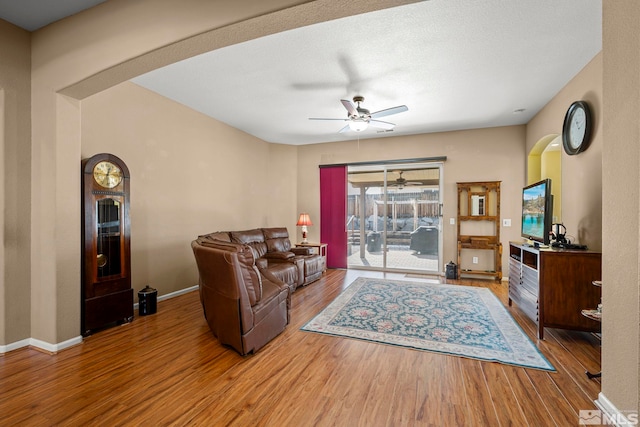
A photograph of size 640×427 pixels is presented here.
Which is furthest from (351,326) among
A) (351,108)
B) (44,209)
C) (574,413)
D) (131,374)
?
(44,209)

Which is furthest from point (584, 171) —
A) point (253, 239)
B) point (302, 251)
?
point (253, 239)

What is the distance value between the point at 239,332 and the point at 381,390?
4.14ft

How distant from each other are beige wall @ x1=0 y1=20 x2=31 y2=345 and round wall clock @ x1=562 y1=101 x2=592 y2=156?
5.79 meters

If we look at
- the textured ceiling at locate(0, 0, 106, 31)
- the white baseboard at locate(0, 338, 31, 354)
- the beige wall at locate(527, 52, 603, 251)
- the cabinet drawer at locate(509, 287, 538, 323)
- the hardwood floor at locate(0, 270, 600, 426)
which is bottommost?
the hardwood floor at locate(0, 270, 600, 426)

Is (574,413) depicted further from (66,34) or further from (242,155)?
(242,155)

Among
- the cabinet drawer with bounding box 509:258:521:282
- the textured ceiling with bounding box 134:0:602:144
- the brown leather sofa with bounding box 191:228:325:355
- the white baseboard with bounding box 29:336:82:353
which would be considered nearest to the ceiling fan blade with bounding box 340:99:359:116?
the textured ceiling with bounding box 134:0:602:144

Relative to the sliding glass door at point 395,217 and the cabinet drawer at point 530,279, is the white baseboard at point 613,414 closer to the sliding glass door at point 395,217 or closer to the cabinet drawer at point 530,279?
the cabinet drawer at point 530,279

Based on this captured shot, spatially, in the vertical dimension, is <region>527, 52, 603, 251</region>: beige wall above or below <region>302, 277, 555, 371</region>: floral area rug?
above

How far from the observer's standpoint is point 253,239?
498cm

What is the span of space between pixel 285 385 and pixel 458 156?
5.36 m

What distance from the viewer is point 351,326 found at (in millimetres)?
3119

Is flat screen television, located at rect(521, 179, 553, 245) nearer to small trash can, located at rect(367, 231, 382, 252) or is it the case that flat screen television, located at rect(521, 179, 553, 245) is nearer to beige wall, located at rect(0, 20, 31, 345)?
small trash can, located at rect(367, 231, 382, 252)

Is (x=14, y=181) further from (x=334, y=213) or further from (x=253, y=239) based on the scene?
(x=334, y=213)

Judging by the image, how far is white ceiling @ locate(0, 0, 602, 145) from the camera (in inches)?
93.7
